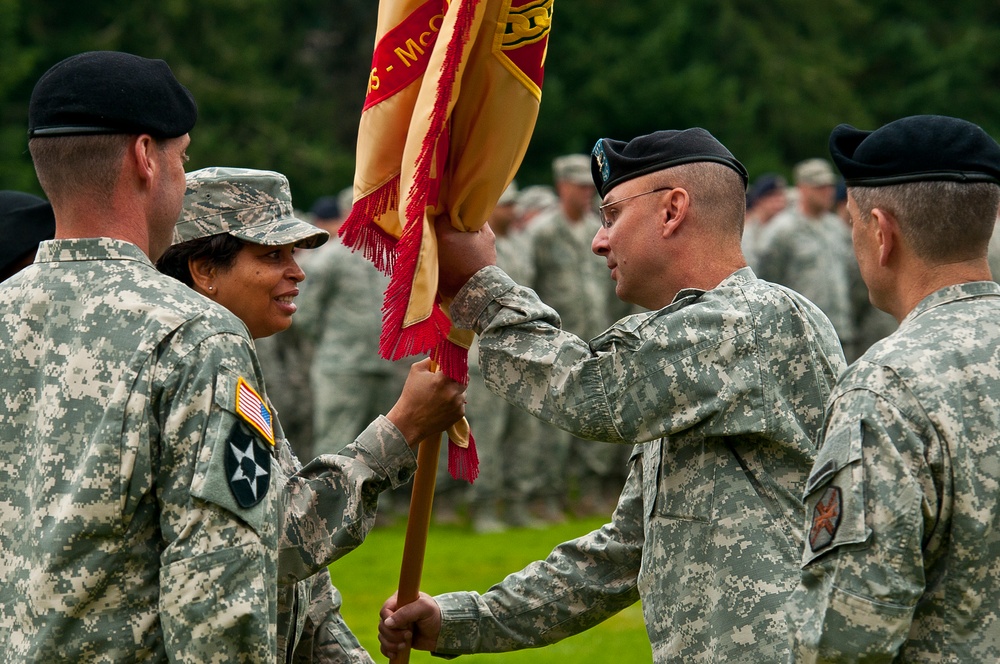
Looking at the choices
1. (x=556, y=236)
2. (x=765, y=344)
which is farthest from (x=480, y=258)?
(x=556, y=236)

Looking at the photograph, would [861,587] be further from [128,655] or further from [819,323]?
[128,655]

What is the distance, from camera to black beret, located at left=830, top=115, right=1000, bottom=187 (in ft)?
10.5

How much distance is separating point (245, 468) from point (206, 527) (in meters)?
0.16

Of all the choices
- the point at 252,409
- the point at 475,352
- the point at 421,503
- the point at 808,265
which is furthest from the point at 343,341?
the point at 252,409

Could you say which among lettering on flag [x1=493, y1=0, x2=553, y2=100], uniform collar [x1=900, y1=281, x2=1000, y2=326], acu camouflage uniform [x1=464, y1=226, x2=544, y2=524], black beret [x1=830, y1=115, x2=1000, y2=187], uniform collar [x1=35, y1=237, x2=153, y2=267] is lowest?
A: acu camouflage uniform [x1=464, y1=226, x2=544, y2=524]

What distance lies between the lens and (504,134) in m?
3.93

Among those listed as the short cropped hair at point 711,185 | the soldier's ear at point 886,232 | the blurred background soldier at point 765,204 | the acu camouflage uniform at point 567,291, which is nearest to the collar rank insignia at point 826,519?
the soldier's ear at point 886,232

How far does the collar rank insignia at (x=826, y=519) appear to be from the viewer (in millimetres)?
3031

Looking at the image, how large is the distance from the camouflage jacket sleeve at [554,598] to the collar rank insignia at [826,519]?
1.19 m

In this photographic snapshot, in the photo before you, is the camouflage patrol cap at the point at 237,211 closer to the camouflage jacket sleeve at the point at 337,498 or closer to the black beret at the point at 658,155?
the camouflage jacket sleeve at the point at 337,498

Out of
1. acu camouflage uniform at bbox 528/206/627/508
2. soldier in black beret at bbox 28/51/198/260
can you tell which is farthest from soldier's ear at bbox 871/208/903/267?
acu camouflage uniform at bbox 528/206/627/508

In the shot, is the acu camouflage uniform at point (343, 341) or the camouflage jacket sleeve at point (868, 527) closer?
the camouflage jacket sleeve at point (868, 527)

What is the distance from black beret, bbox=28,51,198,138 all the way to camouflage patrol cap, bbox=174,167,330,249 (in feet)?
2.62

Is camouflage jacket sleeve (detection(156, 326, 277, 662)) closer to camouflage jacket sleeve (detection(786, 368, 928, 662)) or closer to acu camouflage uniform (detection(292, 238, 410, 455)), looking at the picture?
camouflage jacket sleeve (detection(786, 368, 928, 662))
